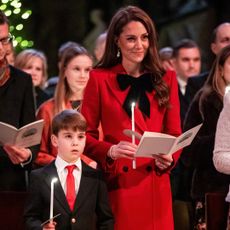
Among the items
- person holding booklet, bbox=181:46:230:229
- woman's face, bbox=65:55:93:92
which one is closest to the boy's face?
person holding booklet, bbox=181:46:230:229

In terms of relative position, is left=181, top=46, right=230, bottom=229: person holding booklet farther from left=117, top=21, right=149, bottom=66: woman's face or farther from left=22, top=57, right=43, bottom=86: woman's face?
left=22, top=57, right=43, bottom=86: woman's face

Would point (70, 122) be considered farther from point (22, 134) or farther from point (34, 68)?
point (34, 68)

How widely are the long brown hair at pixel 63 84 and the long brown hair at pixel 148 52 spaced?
4.75 feet

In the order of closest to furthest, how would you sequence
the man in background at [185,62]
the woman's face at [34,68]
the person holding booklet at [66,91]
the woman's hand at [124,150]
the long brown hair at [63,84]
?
1. the woman's hand at [124,150]
2. the person holding booklet at [66,91]
3. the long brown hair at [63,84]
4. the woman's face at [34,68]
5. the man in background at [185,62]

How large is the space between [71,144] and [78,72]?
1.89 m

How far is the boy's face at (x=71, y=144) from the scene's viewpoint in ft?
17.5

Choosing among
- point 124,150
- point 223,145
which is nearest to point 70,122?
point 124,150

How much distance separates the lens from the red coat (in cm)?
522

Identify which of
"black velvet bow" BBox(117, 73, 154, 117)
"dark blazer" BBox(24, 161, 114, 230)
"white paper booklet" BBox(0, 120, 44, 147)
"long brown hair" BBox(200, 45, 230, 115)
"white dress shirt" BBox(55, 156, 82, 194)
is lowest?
"dark blazer" BBox(24, 161, 114, 230)

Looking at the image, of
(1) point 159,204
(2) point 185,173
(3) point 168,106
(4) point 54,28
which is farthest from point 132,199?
(4) point 54,28

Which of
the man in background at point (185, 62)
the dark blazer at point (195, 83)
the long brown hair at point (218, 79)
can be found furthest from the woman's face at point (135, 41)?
the man in background at point (185, 62)

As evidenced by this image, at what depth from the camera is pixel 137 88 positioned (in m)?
5.36

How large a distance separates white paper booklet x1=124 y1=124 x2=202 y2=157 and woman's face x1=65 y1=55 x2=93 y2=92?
6.81 feet

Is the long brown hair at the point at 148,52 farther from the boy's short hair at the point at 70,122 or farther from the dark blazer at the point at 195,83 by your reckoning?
the dark blazer at the point at 195,83
